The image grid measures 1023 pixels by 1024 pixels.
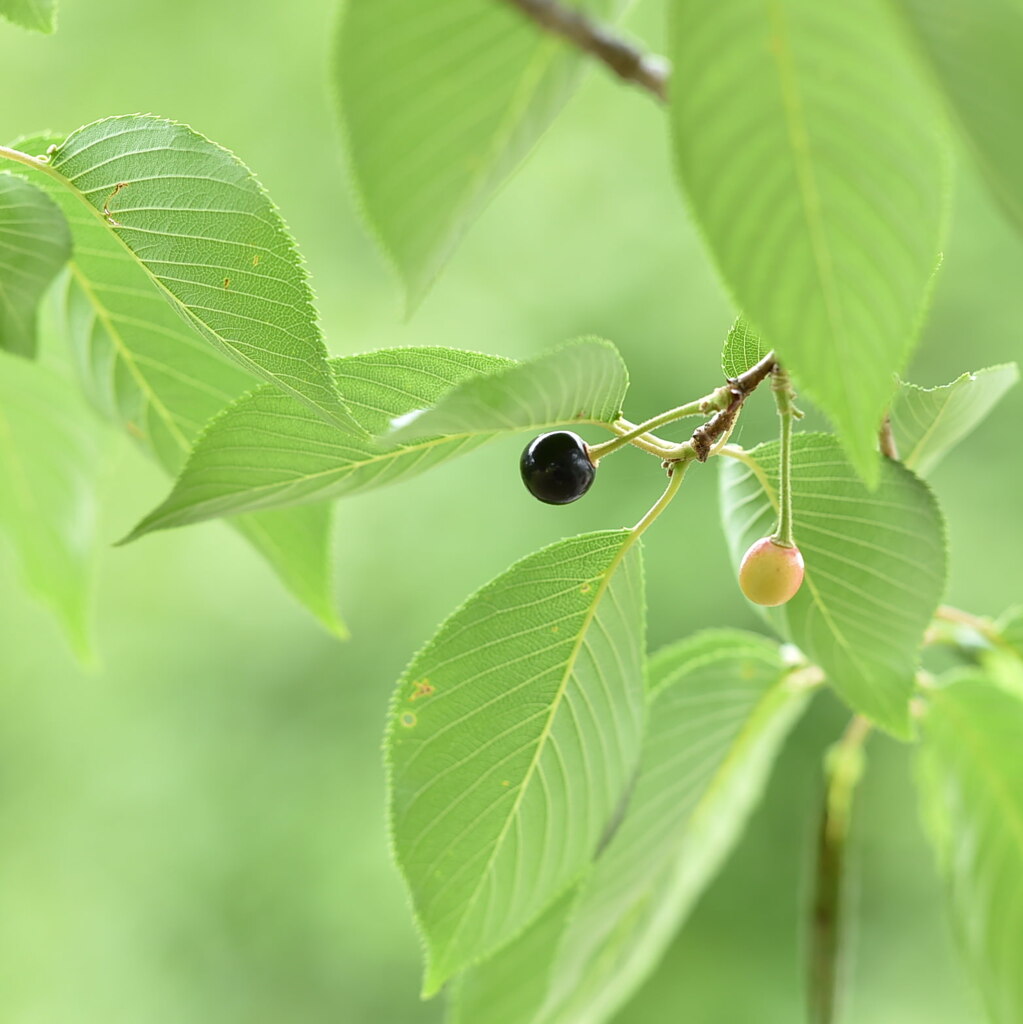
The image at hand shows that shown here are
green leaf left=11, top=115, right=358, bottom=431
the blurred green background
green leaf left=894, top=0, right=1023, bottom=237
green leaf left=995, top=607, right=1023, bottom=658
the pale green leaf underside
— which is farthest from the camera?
the blurred green background

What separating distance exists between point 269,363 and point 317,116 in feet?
8.14

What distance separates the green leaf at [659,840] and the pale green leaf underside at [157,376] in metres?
0.16

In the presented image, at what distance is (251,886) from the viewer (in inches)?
93.2

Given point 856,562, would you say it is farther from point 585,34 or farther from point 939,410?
point 585,34

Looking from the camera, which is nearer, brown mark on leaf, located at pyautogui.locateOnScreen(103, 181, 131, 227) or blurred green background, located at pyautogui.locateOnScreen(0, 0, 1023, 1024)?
brown mark on leaf, located at pyautogui.locateOnScreen(103, 181, 131, 227)

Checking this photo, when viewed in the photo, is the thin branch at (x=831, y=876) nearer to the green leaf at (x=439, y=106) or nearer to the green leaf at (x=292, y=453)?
the green leaf at (x=292, y=453)

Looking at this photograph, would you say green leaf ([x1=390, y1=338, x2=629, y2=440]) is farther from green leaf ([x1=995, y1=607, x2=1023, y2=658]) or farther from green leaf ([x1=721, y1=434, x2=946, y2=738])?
green leaf ([x1=995, y1=607, x2=1023, y2=658])

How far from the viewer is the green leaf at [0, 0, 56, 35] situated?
1.01 feet

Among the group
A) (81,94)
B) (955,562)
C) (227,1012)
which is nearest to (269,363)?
(955,562)

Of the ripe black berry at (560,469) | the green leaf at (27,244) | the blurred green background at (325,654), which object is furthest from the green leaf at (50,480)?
the blurred green background at (325,654)

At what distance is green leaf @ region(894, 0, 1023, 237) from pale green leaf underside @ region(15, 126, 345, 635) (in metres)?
0.31

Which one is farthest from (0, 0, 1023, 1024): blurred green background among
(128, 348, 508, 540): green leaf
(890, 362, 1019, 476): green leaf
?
(128, 348, 508, 540): green leaf

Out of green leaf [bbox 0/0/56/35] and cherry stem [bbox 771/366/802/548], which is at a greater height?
green leaf [bbox 0/0/56/35]

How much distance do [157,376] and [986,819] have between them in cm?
43
